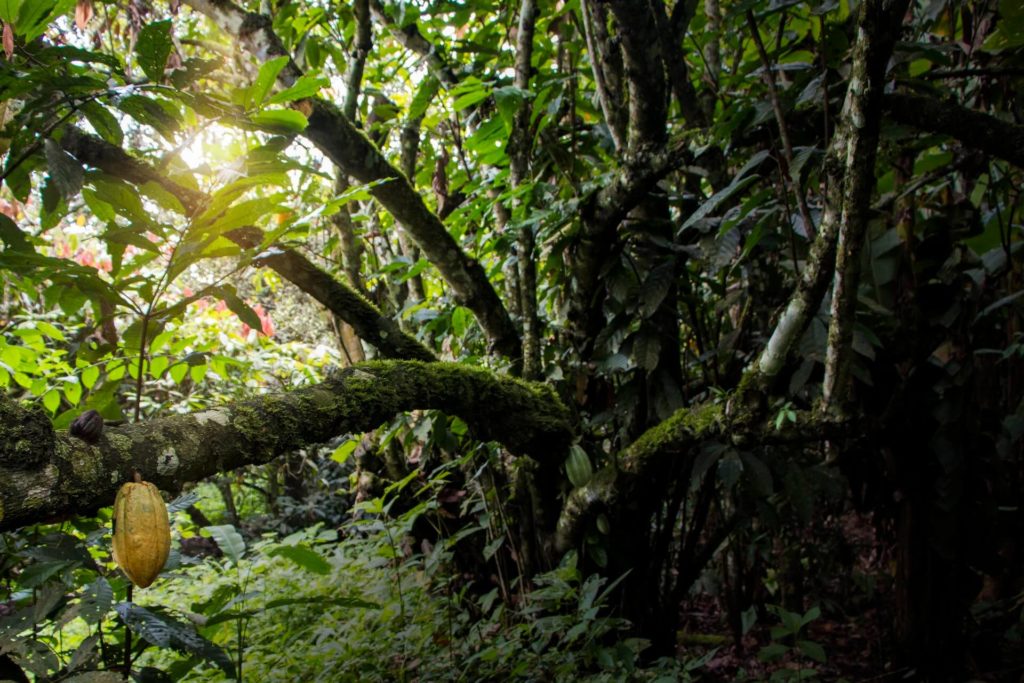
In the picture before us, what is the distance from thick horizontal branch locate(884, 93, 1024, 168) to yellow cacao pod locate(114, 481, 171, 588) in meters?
1.92

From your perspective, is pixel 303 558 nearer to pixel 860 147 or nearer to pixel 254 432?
pixel 254 432

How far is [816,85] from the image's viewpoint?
6.11 feet

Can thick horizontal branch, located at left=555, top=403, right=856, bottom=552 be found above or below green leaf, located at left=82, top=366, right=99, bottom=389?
below

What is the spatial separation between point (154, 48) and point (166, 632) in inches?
40.0

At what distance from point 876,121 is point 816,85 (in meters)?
0.48

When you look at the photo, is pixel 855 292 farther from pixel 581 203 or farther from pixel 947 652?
pixel 947 652

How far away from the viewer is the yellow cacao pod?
93cm

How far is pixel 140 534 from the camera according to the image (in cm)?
94

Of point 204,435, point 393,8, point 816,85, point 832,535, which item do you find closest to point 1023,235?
point 816,85

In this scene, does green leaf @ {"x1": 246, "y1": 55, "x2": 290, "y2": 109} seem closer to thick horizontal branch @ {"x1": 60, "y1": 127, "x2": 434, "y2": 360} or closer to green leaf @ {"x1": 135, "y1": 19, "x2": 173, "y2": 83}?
green leaf @ {"x1": 135, "y1": 19, "x2": 173, "y2": 83}

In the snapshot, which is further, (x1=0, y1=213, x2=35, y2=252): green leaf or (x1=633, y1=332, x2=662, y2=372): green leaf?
(x1=633, y1=332, x2=662, y2=372): green leaf

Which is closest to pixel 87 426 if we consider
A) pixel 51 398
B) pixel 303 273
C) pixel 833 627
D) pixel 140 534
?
pixel 140 534

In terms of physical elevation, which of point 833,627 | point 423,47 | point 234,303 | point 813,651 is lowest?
point 833,627

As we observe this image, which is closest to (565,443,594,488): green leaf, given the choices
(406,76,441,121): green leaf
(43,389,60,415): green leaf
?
(406,76,441,121): green leaf
